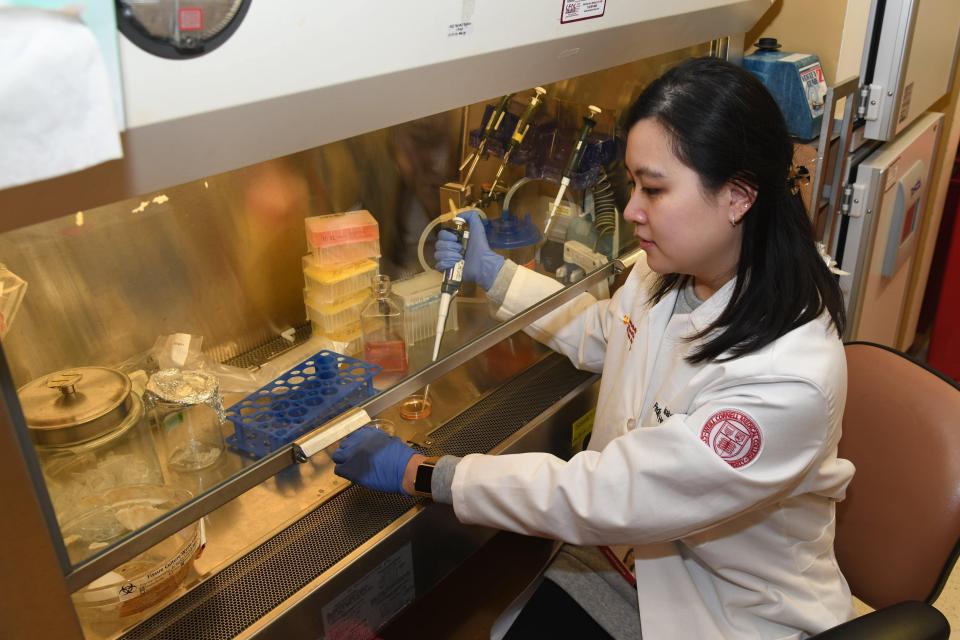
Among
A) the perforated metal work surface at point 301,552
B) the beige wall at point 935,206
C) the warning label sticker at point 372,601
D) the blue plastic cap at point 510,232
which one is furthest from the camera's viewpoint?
→ the beige wall at point 935,206

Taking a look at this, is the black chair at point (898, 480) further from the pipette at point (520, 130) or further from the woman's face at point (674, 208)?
the pipette at point (520, 130)

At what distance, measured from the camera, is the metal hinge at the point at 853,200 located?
2021 mm

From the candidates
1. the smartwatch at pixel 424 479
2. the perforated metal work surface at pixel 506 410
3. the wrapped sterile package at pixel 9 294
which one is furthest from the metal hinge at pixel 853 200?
the wrapped sterile package at pixel 9 294

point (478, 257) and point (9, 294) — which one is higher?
point (9, 294)

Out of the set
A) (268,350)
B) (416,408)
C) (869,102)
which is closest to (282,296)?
(268,350)

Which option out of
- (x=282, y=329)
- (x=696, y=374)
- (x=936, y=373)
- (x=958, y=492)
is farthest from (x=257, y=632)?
(x=936, y=373)

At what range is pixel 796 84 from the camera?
179cm

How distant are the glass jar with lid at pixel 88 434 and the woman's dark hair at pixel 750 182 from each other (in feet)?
2.71

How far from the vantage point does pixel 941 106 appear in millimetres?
2531

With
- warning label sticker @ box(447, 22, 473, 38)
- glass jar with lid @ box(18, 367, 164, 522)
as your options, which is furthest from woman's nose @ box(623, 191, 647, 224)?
glass jar with lid @ box(18, 367, 164, 522)

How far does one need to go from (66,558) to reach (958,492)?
4.05ft

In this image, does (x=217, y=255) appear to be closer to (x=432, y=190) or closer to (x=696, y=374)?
(x=432, y=190)

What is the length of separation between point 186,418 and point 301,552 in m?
0.27

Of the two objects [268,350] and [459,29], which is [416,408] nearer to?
[268,350]
